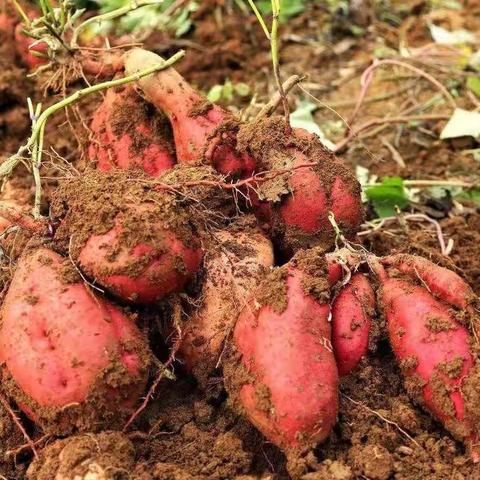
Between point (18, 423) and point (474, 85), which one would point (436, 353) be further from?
point (474, 85)

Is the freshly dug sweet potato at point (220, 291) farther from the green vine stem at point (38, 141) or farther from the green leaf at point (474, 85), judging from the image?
the green leaf at point (474, 85)

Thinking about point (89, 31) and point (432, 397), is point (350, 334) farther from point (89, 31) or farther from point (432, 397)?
point (89, 31)

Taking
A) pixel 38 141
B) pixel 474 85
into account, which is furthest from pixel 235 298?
pixel 474 85

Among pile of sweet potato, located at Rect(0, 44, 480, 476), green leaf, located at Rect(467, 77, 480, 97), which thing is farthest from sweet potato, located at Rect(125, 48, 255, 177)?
green leaf, located at Rect(467, 77, 480, 97)

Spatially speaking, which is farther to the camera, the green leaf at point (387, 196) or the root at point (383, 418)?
the green leaf at point (387, 196)

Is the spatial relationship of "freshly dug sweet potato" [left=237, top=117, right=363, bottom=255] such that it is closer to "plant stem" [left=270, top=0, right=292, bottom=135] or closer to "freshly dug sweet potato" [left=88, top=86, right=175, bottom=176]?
"plant stem" [left=270, top=0, right=292, bottom=135]

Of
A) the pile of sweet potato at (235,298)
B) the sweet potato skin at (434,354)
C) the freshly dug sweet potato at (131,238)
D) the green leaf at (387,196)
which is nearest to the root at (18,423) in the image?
the pile of sweet potato at (235,298)

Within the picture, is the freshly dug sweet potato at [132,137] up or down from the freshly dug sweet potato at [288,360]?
up
